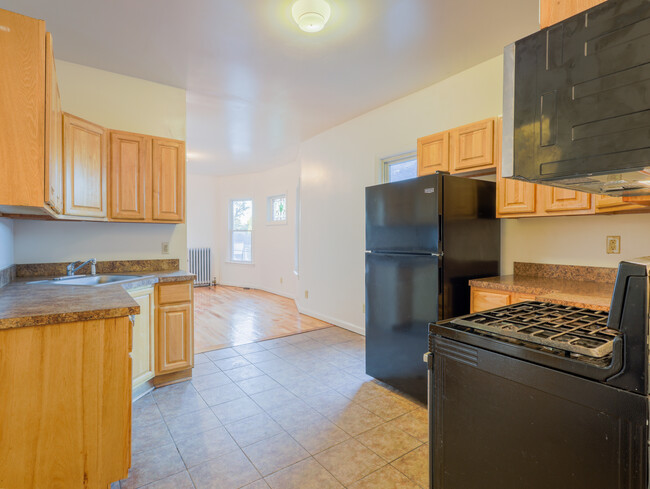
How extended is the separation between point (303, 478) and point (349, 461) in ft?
0.89

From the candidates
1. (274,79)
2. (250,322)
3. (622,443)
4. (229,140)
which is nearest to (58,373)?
(622,443)

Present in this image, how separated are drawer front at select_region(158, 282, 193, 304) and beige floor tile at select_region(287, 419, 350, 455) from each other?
133 centimetres

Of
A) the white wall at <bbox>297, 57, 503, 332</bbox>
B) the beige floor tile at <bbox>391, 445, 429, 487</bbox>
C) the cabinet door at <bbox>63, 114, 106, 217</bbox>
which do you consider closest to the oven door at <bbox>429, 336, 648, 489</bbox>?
the beige floor tile at <bbox>391, 445, 429, 487</bbox>

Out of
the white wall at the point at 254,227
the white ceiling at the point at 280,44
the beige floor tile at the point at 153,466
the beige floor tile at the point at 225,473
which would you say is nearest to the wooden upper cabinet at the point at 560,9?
the white ceiling at the point at 280,44

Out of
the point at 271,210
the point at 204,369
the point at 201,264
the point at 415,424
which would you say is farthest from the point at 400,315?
the point at 201,264

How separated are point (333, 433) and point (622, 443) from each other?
163 centimetres

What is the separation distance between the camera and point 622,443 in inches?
29.5

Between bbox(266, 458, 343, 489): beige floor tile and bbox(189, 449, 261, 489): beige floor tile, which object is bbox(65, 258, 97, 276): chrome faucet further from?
bbox(266, 458, 343, 489): beige floor tile

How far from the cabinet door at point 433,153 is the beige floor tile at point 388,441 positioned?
6.44ft

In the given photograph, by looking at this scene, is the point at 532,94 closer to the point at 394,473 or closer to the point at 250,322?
the point at 394,473

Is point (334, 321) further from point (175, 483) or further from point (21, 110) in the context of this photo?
point (21, 110)

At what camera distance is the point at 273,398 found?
2.54 metres

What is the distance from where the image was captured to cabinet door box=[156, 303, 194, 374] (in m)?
2.65

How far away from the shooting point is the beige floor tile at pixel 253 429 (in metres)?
2.03
